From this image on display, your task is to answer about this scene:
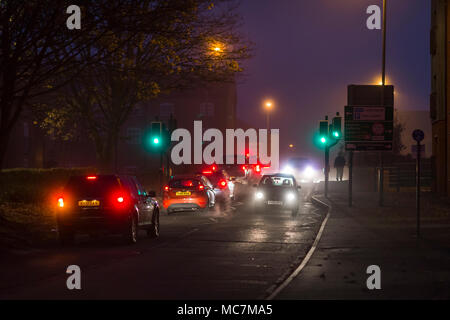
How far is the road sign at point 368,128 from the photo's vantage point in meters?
31.1

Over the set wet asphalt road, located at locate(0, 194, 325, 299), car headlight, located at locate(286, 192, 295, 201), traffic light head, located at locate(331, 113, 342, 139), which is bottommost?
wet asphalt road, located at locate(0, 194, 325, 299)

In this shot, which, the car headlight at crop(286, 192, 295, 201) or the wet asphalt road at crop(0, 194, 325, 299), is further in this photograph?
the car headlight at crop(286, 192, 295, 201)

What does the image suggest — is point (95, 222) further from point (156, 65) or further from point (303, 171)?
point (303, 171)

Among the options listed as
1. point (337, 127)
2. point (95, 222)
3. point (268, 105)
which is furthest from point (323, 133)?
point (268, 105)

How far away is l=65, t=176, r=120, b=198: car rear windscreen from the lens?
17141 mm

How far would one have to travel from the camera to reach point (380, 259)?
1431 centimetres

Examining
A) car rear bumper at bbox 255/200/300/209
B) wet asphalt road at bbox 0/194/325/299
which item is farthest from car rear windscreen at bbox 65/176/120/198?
car rear bumper at bbox 255/200/300/209

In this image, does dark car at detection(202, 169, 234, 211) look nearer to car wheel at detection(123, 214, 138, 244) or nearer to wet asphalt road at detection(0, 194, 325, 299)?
wet asphalt road at detection(0, 194, 325, 299)

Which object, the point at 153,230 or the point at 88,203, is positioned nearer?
the point at 88,203

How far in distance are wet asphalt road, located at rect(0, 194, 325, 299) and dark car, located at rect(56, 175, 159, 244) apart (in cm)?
41

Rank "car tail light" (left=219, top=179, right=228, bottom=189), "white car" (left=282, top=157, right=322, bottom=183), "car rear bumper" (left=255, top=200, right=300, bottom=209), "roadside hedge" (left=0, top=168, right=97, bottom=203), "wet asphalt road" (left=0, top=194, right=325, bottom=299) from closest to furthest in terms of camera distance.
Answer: "wet asphalt road" (left=0, top=194, right=325, bottom=299), "car rear bumper" (left=255, top=200, right=300, bottom=209), "roadside hedge" (left=0, top=168, right=97, bottom=203), "car tail light" (left=219, top=179, right=228, bottom=189), "white car" (left=282, top=157, right=322, bottom=183)

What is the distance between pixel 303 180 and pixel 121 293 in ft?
204

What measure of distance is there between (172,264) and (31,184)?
21.3m

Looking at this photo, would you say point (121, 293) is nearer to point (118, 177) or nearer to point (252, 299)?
point (252, 299)
